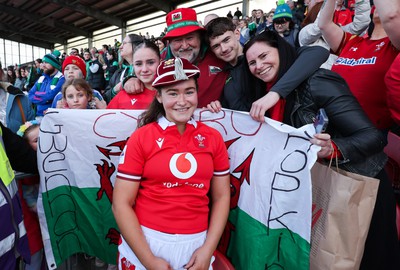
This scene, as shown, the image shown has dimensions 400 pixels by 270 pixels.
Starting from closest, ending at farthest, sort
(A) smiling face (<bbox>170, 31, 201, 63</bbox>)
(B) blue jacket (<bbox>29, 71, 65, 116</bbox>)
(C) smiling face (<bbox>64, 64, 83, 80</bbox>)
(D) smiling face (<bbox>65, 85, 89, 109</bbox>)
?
1. (A) smiling face (<bbox>170, 31, 201, 63</bbox>)
2. (D) smiling face (<bbox>65, 85, 89, 109</bbox>)
3. (C) smiling face (<bbox>64, 64, 83, 80</bbox>)
4. (B) blue jacket (<bbox>29, 71, 65, 116</bbox>)

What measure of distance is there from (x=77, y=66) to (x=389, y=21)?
11.6 ft

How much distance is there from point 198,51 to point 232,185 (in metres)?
1.05

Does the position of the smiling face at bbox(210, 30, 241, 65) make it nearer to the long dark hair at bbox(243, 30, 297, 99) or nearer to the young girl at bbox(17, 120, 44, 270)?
the long dark hair at bbox(243, 30, 297, 99)

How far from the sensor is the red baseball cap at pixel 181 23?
205 cm

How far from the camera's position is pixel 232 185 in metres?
1.67

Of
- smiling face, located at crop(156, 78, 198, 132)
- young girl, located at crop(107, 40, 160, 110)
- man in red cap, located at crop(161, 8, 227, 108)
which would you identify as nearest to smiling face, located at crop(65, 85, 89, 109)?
young girl, located at crop(107, 40, 160, 110)

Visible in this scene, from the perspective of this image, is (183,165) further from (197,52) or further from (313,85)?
(197,52)

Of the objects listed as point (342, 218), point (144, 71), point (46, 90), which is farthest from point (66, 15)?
point (342, 218)

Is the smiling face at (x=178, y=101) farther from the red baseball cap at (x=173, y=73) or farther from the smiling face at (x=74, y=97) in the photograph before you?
the smiling face at (x=74, y=97)

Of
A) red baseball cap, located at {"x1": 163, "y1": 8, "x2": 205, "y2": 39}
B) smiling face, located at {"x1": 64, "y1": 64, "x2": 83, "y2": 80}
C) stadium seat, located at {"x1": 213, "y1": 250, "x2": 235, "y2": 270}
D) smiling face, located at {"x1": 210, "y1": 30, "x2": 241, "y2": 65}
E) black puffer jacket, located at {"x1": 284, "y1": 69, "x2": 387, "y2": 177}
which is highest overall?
red baseball cap, located at {"x1": 163, "y1": 8, "x2": 205, "y2": 39}

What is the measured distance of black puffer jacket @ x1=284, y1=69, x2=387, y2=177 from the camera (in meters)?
1.35

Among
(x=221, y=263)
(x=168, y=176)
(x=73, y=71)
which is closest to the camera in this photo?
(x=168, y=176)

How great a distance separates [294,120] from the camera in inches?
60.1

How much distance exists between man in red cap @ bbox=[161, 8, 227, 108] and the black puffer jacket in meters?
0.67
